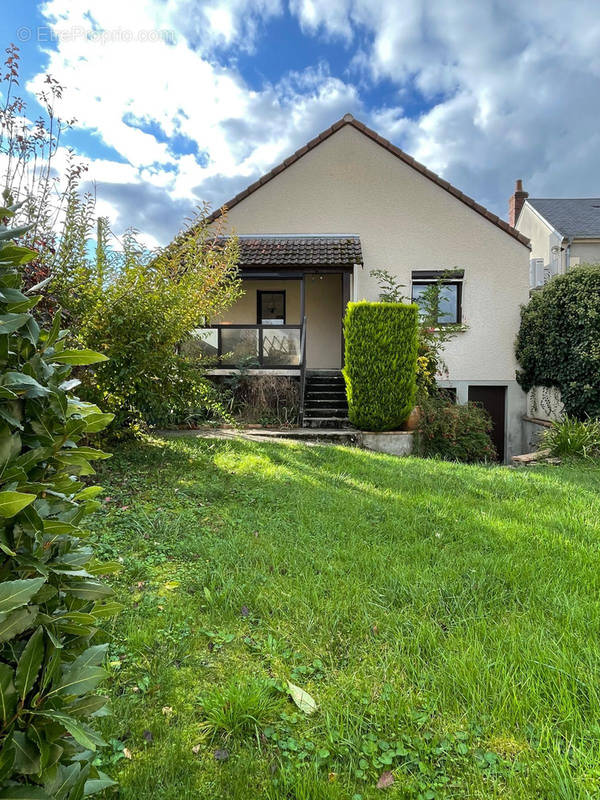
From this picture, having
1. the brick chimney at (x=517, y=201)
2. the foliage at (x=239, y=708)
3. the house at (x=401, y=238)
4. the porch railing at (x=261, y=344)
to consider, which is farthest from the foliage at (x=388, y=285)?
the brick chimney at (x=517, y=201)

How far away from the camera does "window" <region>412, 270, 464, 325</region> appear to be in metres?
11.7

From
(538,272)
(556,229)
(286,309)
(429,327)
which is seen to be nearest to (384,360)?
(429,327)

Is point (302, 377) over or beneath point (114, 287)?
beneath

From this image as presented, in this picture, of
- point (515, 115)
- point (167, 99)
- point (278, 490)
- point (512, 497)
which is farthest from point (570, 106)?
point (278, 490)

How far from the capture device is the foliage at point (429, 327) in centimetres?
965

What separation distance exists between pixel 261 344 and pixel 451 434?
484 cm

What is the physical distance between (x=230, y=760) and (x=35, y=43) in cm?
697

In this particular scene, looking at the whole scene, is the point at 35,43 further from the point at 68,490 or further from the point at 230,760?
the point at 230,760

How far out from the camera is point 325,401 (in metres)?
9.96

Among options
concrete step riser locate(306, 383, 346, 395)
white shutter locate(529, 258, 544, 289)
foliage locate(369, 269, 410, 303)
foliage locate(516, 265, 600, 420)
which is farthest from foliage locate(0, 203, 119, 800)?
white shutter locate(529, 258, 544, 289)

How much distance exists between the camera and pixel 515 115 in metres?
10.5

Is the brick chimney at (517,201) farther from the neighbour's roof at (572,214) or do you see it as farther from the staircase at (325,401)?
the staircase at (325,401)

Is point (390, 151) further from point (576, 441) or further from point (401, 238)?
point (576, 441)

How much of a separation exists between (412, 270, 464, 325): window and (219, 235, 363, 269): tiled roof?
206 cm
